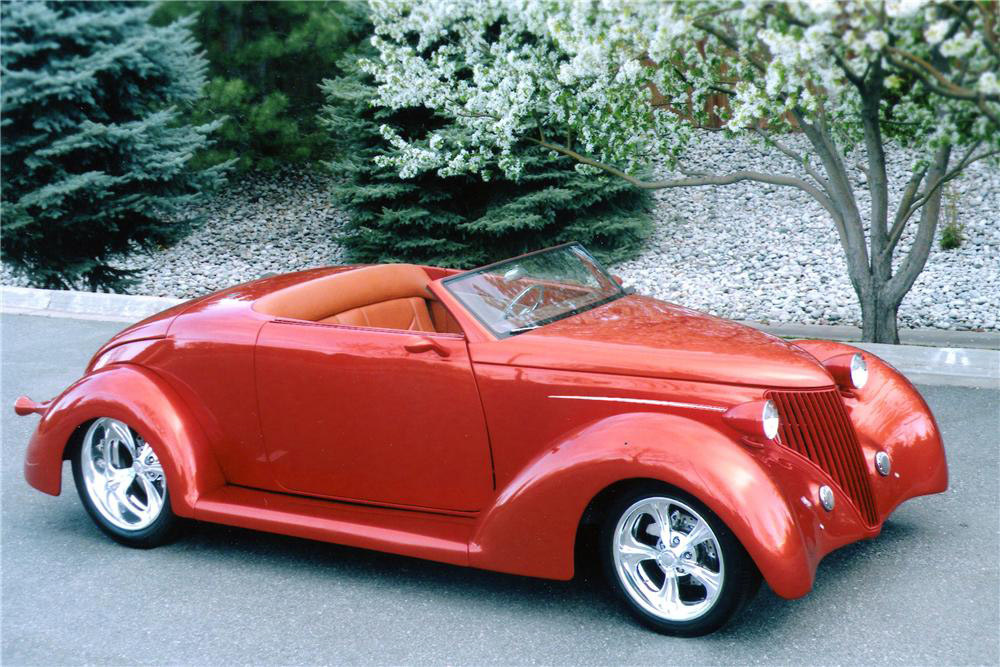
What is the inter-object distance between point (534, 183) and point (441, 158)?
4686 millimetres

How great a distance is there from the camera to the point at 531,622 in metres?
4.02

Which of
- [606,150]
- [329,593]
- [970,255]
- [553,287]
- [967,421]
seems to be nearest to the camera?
[329,593]

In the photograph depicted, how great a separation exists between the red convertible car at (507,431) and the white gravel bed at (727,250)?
20.0 feet

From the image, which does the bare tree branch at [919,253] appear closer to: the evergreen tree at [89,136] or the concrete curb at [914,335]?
the concrete curb at [914,335]

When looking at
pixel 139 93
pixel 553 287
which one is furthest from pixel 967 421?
pixel 139 93

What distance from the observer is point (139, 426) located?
468 cm

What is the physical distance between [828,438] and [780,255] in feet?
30.0

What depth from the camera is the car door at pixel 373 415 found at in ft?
13.7

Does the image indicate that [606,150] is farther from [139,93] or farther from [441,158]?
[139,93]

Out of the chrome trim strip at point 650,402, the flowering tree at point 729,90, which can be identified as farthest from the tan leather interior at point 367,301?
the flowering tree at point 729,90

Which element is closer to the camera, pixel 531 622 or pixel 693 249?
pixel 531 622

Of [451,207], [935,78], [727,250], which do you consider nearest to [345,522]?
[935,78]

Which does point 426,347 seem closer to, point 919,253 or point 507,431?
point 507,431

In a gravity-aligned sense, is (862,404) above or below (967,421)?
above
